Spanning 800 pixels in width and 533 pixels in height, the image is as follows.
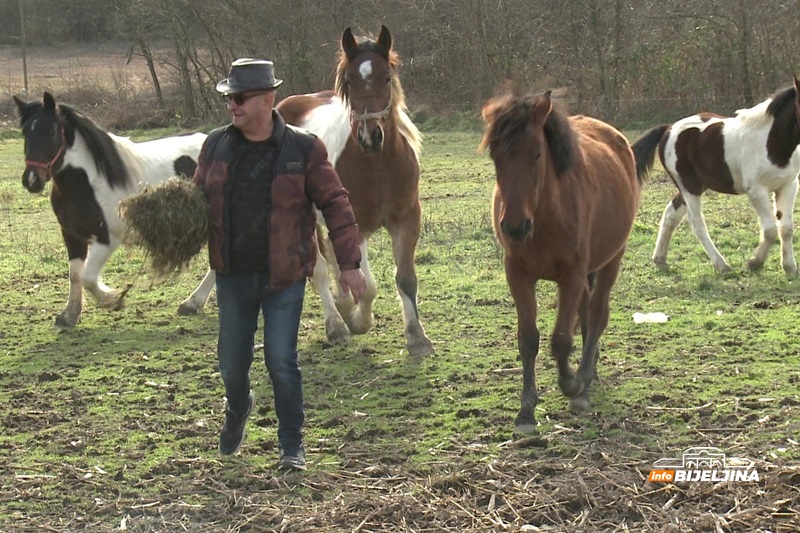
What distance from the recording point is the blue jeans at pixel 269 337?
5.07 metres

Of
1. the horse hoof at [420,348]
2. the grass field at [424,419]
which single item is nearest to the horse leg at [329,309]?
the grass field at [424,419]

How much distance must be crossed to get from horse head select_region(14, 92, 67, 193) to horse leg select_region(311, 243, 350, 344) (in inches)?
89.8

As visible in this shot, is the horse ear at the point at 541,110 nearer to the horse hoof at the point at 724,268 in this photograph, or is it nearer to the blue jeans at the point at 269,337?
the blue jeans at the point at 269,337

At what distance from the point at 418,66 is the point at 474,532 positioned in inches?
992

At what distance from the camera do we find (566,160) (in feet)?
18.7

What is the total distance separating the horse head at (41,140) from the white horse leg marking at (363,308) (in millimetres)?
2669

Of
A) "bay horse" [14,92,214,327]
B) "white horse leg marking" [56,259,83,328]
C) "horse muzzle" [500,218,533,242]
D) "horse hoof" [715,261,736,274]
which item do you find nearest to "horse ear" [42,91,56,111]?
"bay horse" [14,92,214,327]

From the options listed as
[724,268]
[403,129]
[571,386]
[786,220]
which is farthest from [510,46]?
[571,386]

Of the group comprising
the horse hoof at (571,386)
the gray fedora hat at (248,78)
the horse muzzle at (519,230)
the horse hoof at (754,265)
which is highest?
the gray fedora hat at (248,78)

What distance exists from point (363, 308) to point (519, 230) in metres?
3.07

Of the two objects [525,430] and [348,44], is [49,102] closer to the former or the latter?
[348,44]

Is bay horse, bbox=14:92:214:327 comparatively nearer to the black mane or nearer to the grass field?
the grass field

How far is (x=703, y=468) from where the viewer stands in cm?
488

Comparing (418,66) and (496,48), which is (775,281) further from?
(418,66)
